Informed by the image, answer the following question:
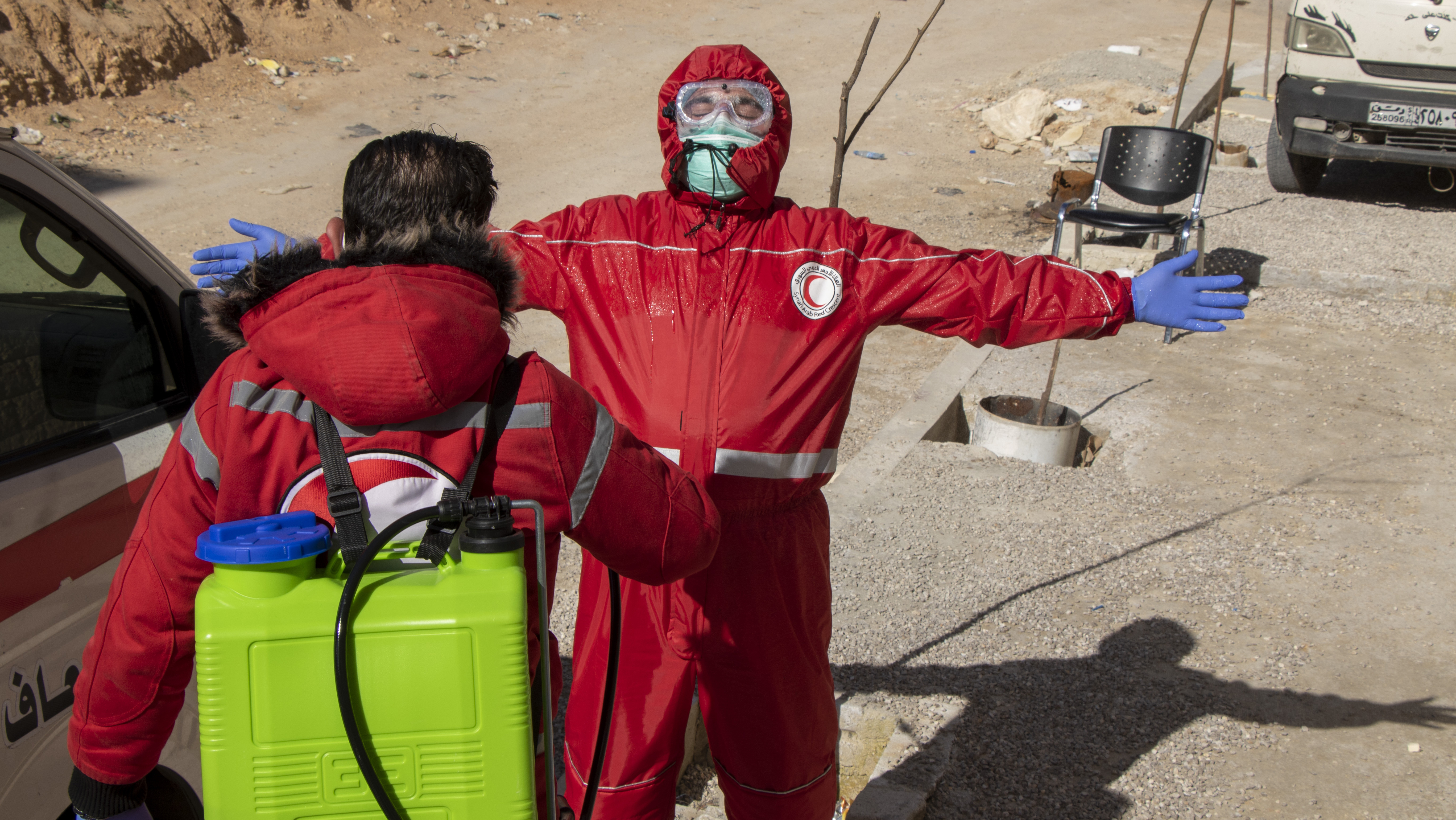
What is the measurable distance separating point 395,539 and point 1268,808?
2.82 metres

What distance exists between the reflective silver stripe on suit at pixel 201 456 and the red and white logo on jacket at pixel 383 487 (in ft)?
0.34

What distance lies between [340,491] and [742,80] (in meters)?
1.71

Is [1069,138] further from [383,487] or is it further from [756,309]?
[383,487]

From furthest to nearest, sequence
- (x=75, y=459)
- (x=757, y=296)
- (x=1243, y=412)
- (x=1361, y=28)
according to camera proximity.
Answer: (x=1361, y=28) < (x=1243, y=412) < (x=757, y=296) < (x=75, y=459)

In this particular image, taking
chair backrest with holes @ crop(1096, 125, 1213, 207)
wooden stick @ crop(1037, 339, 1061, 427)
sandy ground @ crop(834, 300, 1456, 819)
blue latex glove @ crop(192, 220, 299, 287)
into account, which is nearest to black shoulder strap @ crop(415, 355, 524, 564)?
blue latex glove @ crop(192, 220, 299, 287)

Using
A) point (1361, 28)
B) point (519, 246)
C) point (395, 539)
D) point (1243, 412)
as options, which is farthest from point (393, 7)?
point (395, 539)

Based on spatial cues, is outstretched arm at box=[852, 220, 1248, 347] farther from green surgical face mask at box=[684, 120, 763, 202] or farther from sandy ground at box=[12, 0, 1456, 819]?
sandy ground at box=[12, 0, 1456, 819]

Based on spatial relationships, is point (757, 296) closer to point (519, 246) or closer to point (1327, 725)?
point (519, 246)

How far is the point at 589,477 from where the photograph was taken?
1.57 metres

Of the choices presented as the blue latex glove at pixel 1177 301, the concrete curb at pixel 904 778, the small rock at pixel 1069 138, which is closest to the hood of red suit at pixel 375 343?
the blue latex glove at pixel 1177 301

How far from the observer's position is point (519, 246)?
2.57 m

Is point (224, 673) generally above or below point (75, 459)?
above

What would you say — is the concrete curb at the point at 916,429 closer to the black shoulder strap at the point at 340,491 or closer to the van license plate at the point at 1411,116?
the black shoulder strap at the point at 340,491

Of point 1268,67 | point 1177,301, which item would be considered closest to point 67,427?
point 1177,301
